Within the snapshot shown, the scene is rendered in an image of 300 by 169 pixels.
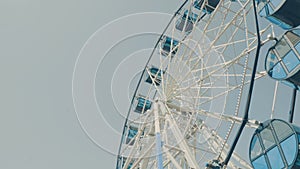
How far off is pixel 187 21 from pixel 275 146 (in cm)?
609

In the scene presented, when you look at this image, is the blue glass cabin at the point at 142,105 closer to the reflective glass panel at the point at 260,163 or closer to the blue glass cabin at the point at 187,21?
the blue glass cabin at the point at 187,21

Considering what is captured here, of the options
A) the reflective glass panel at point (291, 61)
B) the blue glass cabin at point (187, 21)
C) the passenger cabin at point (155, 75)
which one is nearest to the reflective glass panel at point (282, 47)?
the reflective glass panel at point (291, 61)

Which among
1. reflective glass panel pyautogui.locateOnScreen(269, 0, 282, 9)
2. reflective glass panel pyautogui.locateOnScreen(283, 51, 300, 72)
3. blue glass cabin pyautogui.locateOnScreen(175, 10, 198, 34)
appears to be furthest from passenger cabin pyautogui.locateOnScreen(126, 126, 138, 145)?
reflective glass panel pyautogui.locateOnScreen(269, 0, 282, 9)

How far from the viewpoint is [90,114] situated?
1032 cm

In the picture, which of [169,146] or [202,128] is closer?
[169,146]

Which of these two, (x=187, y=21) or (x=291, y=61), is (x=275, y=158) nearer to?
(x=291, y=61)

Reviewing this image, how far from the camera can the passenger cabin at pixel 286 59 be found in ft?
31.0

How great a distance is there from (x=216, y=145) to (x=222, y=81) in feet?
6.83

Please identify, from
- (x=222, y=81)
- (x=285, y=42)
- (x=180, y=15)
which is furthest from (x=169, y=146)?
(x=180, y=15)

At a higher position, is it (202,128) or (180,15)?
(180,15)

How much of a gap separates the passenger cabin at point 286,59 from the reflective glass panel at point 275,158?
178 cm

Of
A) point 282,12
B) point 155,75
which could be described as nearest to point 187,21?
point 155,75

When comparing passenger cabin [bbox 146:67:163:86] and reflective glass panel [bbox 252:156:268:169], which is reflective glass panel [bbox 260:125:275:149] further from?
passenger cabin [bbox 146:67:163:86]

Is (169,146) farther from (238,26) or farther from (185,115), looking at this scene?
(238,26)
